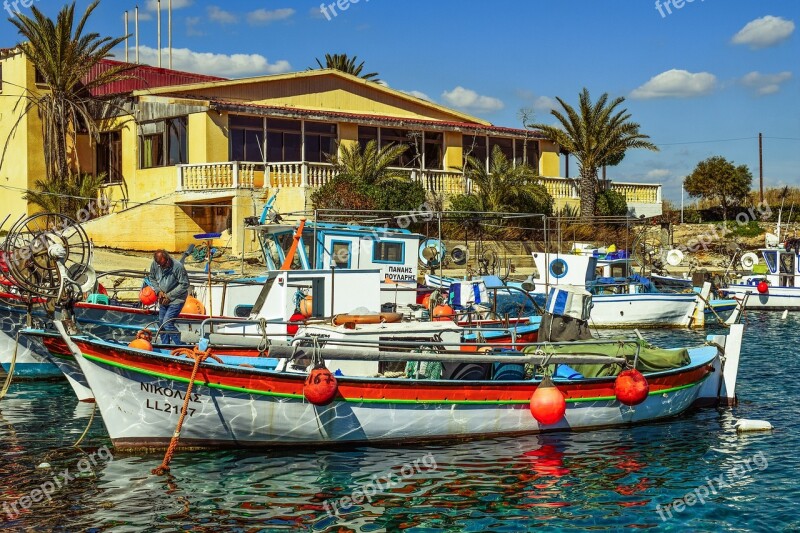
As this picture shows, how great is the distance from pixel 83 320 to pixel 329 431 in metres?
7.95

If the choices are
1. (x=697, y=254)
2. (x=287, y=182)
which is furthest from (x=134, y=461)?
(x=697, y=254)

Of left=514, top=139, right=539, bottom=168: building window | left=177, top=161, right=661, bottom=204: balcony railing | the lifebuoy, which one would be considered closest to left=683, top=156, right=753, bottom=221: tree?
left=514, top=139, right=539, bottom=168: building window

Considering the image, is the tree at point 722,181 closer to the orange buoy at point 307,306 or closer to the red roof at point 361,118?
the red roof at point 361,118

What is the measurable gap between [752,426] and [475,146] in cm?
2879

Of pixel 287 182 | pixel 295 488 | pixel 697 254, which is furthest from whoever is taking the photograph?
pixel 697 254

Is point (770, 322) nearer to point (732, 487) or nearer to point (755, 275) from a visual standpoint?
point (755, 275)

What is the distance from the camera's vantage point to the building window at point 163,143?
35.5 m

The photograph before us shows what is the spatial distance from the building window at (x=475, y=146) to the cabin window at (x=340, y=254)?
22.3 meters

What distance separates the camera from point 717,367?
653 inches

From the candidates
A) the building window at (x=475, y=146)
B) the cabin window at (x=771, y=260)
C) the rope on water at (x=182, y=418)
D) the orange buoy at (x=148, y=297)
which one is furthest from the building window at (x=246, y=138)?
the rope on water at (x=182, y=418)

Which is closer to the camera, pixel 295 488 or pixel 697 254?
pixel 295 488

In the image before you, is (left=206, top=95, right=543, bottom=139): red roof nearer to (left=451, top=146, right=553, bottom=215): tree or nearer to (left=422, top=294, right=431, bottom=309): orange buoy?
(left=451, top=146, right=553, bottom=215): tree

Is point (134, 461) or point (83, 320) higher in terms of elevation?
point (83, 320)

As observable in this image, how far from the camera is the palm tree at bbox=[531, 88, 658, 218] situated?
131ft
